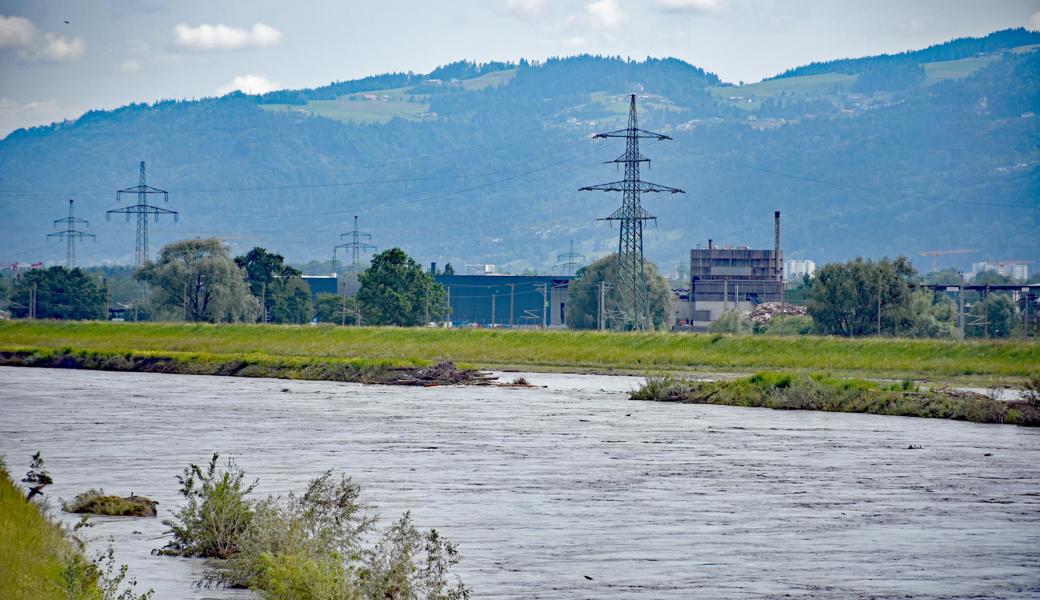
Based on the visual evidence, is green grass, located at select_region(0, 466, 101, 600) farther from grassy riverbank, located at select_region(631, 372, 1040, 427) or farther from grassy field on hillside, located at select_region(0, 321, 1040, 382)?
grassy field on hillside, located at select_region(0, 321, 1040, 382)

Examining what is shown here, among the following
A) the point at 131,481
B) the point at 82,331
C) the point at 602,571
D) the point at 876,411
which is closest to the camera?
the point at 602,571

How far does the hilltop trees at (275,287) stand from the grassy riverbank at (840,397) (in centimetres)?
10053

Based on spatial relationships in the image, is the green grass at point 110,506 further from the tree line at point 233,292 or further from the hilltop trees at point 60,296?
the hilltop trees at point 60,296

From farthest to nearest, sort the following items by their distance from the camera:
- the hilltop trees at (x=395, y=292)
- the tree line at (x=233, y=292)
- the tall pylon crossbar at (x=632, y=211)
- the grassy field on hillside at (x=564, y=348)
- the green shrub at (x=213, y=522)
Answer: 1. the tree line at (x=233, y=292)
2. the hilltop trees at (x=395, y=292)
3. the tall pylon crossbar at (x=632, y=211)
4. the grassy field on hillside at (x=564, y=348)
5. the green shrub at (x=213, y=522)

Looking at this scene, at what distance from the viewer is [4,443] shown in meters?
Answer: 40.6

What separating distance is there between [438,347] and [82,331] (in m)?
33.5

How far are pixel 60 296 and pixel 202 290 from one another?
37.1 meters

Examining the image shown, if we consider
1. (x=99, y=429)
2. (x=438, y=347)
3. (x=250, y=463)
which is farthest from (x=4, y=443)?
(x=438, y=347)

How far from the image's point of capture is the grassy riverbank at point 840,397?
53.2 metres

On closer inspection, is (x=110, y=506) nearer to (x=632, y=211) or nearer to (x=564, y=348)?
(x=564, y=348)

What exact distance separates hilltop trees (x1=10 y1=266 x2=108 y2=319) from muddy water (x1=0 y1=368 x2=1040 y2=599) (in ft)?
397

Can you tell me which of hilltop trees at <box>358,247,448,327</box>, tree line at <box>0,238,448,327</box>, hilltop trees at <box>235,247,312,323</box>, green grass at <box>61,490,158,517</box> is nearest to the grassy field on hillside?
tree line at <box>0,238,448,327</box>

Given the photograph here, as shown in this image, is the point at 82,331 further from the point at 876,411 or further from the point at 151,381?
the point at 876,411

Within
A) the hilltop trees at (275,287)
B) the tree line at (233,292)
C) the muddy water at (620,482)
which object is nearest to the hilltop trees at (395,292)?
the tree line at (233,292)
